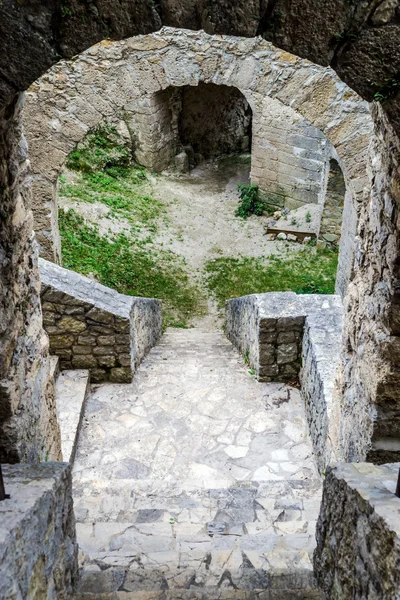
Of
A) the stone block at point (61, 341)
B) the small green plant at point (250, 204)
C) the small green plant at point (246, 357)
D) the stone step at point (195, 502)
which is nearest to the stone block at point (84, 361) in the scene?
the stone block at point (61, 341)

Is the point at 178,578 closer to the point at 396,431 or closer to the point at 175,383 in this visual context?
the point at 396,431

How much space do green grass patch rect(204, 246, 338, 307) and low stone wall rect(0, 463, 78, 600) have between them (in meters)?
6.50

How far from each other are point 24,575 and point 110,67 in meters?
5.31

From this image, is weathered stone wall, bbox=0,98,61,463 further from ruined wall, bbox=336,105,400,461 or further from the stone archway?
the stone archway

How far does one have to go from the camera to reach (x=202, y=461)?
4.30 m

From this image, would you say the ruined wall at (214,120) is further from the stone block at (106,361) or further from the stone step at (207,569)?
the stone step at (207,569)

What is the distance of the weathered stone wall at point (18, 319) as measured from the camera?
2.56 meters

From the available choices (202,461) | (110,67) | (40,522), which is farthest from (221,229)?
(40,522)

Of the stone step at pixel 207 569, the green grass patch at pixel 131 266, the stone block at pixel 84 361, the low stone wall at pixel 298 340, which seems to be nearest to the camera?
the stone step at pixel 207 569

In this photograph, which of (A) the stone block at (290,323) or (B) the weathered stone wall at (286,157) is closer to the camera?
(A) the stone block at (290,323)

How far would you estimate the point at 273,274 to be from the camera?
9.55 metres

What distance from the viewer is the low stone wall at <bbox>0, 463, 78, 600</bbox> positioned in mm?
1754

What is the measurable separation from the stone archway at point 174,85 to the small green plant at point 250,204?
5179 millimetres

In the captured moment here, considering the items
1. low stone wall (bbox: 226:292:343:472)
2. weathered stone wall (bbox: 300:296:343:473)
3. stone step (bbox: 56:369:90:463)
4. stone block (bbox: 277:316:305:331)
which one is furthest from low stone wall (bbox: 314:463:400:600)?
stone block (bbox: 277:316:305:331)
